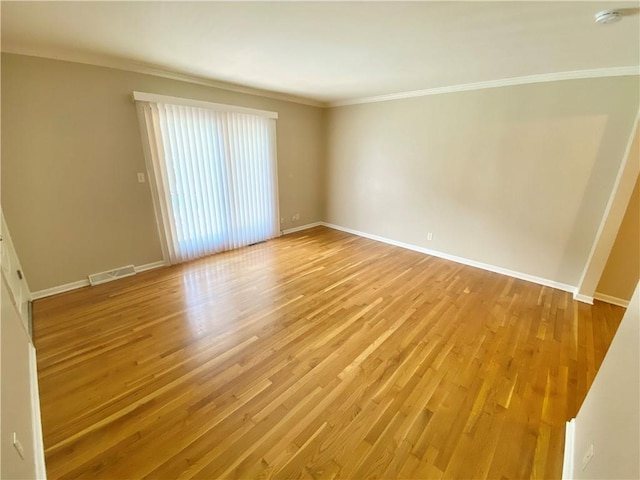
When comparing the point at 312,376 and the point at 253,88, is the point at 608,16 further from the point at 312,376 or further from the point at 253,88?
the point at 253,88

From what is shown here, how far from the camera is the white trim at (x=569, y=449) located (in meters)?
1.31

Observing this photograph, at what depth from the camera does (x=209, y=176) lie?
3732mm

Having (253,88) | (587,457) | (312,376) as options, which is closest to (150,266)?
(312,376)

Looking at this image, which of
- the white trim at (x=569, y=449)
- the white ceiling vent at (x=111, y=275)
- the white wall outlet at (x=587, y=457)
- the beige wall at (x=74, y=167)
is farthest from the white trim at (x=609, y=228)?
the white ceiling vent at (x=111, y=275)

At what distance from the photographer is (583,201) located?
2.92 meters

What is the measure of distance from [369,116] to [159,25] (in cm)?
328

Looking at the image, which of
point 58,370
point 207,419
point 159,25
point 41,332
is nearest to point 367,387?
point 207,419

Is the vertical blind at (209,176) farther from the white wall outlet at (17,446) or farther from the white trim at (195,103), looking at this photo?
the white wall outlet at (17,446)

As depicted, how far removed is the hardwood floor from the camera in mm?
1388

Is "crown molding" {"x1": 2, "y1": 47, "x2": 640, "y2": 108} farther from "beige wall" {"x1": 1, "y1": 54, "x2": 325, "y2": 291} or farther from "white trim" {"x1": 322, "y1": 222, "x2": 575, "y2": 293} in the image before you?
"white trim" {"x1": 322, "y1": 222, "x2": 575, "y2": 293}

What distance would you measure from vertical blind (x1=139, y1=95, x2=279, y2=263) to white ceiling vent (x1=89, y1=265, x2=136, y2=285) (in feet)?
1.49

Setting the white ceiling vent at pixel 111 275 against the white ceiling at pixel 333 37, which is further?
the white ceiling vent at pixel 111 275

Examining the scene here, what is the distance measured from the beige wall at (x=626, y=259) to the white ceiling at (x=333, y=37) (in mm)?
1401

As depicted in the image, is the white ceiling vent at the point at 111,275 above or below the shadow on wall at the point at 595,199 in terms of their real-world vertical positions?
below
